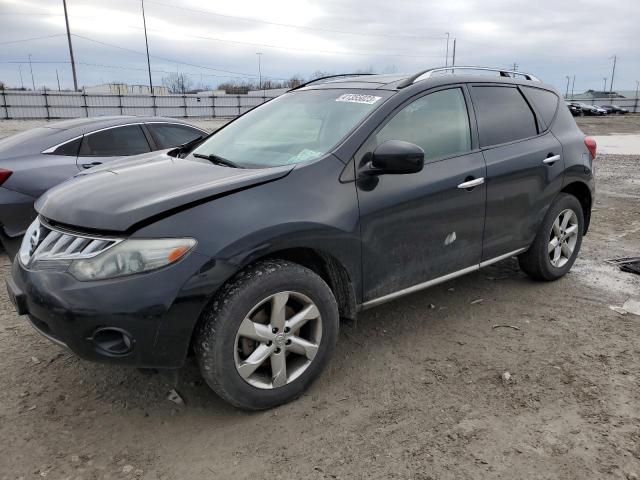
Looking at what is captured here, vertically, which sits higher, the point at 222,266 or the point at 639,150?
the point at 222,266

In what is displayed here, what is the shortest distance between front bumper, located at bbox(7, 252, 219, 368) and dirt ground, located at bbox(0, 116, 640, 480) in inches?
Result: 19.2

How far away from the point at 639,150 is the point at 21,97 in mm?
32974

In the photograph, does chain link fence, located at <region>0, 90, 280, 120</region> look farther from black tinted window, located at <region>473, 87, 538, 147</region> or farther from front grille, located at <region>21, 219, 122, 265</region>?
front grille, located at <region>21, 219, 122, 265</region>

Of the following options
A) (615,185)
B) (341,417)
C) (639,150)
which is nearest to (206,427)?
(341,417)

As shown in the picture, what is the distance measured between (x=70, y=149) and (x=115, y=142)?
0.50 meters

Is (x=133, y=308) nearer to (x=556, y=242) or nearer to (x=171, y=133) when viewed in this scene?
(x=556, y=242)

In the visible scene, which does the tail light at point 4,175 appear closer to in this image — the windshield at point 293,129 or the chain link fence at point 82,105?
the windshield at point 293,129

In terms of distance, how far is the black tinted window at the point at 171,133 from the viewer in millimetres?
6141


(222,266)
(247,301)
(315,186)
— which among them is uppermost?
(315,186)

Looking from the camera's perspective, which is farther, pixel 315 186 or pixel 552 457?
pixel 315 186

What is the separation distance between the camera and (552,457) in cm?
238

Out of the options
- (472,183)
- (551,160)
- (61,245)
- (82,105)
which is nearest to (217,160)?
(61,245)

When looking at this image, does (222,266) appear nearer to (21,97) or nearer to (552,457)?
(552,457)

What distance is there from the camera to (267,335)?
2611mm
